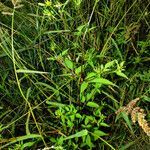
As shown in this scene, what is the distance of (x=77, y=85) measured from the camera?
1.43 metres

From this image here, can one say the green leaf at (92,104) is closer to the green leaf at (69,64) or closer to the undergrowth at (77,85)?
the undergrowth at (77,85)

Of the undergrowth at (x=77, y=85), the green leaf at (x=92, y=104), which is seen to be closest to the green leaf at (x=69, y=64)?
the undergrowth at (x=77, y=85)

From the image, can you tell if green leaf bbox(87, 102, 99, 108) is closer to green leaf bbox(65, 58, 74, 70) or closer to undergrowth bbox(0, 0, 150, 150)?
undergrowth bbox(0, 0, 150, 150)

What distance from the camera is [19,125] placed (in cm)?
150

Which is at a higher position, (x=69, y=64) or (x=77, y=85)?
(x=69, y=64)

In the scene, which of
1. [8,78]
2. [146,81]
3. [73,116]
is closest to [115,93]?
[146,81]

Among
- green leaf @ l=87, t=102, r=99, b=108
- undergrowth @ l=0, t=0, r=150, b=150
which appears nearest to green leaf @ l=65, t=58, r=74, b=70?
undergrowth @ l=0, t=0, r=150, b=150

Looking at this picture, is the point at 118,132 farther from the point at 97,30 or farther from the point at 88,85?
the point at 97,30

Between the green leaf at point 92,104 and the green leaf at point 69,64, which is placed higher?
the green leaf at point 69,64

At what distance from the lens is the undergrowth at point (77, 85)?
53.1 inches

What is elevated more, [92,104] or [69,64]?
[69,64]

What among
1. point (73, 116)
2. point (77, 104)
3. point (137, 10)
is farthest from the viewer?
point (137, 10)

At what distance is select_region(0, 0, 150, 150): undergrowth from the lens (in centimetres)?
135

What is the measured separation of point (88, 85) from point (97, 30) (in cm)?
48
